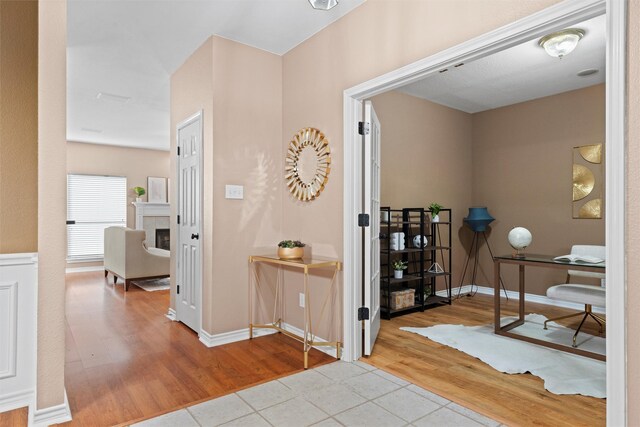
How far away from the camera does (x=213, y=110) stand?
3.29 metres

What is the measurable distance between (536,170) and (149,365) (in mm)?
4876

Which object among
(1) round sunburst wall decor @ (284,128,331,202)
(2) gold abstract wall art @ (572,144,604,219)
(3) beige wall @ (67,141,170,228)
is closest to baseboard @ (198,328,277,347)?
(1) round sunburst wall decor @ (284,128,331,202)

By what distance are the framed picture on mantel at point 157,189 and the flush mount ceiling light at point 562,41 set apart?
7.75 meters

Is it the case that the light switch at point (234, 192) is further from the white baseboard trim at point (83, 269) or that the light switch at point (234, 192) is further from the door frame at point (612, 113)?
the white baseboard trim at point (83, 269)

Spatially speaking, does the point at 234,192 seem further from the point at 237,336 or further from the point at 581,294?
the point at 581,294

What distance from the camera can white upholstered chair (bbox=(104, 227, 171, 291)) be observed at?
222 inches

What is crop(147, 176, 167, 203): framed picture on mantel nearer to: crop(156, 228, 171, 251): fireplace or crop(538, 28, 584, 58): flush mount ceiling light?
crop(156, 228, 171, 251): fireplace

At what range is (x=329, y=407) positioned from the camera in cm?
217

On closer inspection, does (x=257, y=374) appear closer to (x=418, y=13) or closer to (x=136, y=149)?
(x=418, y=13)

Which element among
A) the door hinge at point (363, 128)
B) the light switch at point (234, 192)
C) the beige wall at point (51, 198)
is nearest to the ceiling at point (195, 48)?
the door hinge at point (363, 128)

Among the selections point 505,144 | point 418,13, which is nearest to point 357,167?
point 418,13

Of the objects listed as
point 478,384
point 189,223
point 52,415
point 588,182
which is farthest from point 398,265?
point 52,415

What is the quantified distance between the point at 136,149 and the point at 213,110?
240 inches

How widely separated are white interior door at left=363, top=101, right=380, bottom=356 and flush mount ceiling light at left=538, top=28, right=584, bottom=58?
1.63 m
